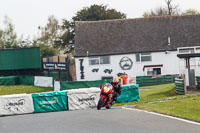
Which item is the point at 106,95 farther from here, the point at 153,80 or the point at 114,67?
the point at 114,67

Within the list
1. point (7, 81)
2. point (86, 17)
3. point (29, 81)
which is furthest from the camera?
point (86, 17)

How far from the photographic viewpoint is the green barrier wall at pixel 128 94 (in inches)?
950

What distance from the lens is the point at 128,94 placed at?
79.6 feet

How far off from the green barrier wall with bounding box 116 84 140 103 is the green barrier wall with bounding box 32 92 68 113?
4001 millimetres

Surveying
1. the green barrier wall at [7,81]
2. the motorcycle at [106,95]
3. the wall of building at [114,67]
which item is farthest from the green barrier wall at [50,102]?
the wall of building at [114,67]

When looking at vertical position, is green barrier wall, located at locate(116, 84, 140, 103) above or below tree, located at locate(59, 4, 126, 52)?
below

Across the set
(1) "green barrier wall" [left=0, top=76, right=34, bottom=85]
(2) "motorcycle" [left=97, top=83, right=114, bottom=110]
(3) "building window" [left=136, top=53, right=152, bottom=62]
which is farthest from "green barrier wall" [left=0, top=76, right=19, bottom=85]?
(2) "motorcycle" [left=97, top=83, right=114, bottom=110]

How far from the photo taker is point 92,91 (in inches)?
861

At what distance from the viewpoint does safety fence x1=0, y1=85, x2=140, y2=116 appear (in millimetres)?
20750

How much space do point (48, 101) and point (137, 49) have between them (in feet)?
107

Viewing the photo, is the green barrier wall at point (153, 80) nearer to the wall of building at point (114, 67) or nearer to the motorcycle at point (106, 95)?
the wall of building at point (114, 67)

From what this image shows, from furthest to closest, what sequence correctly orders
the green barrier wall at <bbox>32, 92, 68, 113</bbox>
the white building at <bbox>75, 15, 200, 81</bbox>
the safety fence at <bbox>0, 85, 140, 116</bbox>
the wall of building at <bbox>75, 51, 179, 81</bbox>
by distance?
the wall of building at <bbox>75, 51, 179, 81</bbox> → the white building at <bbox>75, 15, 200, 81</bbox> → the green barrier wall at <bbox>32, 92, 68, 113</bbox> → the safety fence at <bbox>0, 85, 140, 116</bbox>

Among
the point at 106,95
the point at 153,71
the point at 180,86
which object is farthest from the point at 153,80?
the point at 106,95

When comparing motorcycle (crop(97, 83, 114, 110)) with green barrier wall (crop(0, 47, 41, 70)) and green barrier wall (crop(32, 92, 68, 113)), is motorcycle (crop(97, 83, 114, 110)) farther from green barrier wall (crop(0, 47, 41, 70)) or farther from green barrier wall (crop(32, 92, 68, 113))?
green barrier wall (crop(0, 47, 41, 70))
